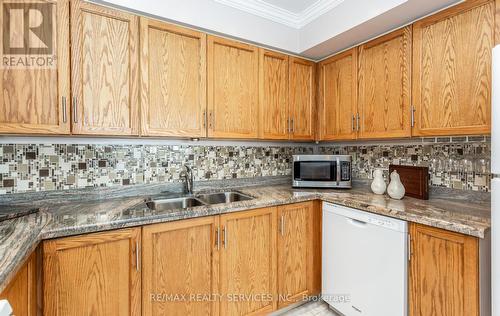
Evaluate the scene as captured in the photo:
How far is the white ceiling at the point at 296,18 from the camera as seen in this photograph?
1.64m

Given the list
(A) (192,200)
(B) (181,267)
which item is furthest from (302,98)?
(B) (181,267)

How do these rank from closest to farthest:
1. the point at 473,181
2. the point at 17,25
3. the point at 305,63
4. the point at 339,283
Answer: the point at 17,25
the point at 473,181
the point at 339,283
the point at 305,63

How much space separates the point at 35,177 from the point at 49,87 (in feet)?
2.06

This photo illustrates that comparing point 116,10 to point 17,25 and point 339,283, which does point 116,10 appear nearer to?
point 17,25

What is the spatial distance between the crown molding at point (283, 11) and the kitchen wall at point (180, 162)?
116cm

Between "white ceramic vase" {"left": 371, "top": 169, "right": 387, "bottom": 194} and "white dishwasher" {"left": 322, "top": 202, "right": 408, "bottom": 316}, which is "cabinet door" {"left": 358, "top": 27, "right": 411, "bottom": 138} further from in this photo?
"white dishwasher" {"left": 322, "top": 202, "right": 408, "bottom": 316}

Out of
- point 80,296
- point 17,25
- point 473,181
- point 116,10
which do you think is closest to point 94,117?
point 17,25

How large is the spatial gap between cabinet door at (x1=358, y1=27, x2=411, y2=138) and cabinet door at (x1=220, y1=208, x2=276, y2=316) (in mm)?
1100

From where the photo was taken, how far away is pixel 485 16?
141cm

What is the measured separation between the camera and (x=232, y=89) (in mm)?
2006

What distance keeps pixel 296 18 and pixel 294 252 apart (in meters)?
2.07

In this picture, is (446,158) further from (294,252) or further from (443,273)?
Result: (294,252)

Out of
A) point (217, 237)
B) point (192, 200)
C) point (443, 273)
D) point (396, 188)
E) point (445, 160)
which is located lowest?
point (443, 273)

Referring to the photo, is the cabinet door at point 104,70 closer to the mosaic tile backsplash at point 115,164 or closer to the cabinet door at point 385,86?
the mosaic tile backsplash at point 115,164
